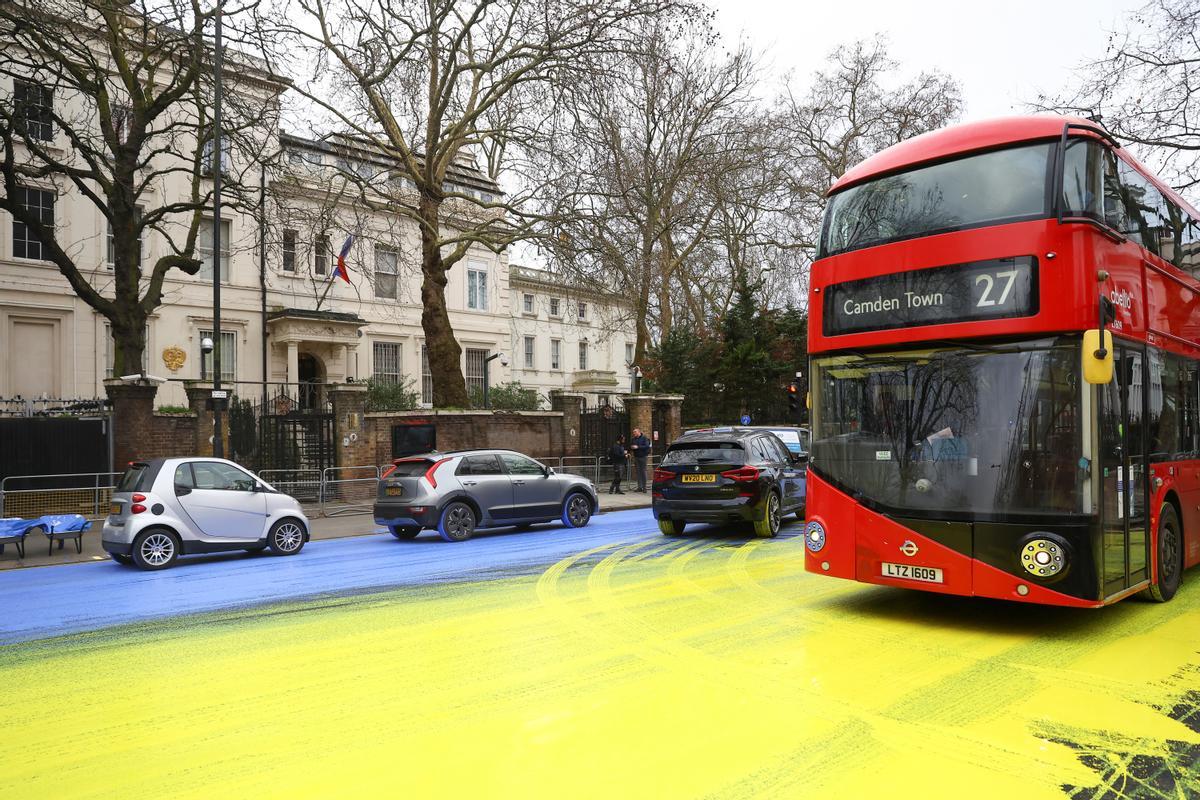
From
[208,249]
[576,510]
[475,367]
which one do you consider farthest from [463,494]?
[475,367]

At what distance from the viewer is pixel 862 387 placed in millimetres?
7383

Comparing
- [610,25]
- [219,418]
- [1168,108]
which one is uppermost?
[610,25]

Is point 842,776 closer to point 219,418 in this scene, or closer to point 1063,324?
point 1063,324

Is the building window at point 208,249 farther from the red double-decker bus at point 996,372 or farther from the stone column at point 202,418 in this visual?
the red double-decker bus at point 996,372

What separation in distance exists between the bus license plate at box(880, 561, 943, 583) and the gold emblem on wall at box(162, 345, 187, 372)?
101 ft

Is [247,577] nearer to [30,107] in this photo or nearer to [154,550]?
[154,550]

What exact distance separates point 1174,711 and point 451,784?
423cm

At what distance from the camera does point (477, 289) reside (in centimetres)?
4362

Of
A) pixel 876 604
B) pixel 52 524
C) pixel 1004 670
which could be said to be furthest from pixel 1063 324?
pixel 52 524

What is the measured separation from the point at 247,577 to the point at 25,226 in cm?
2416

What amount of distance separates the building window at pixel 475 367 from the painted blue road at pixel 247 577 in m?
27.6

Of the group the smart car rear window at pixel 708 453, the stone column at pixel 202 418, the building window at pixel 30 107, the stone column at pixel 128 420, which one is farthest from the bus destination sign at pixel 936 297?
the building window at pixel 30 107

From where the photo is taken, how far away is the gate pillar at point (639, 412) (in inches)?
1053

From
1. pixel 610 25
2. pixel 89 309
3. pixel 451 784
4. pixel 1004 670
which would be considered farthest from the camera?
pixel 89 309
